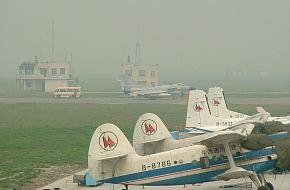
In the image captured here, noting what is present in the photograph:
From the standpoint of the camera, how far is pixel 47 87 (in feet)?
542

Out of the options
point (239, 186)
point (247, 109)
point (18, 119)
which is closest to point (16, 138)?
point (18, 119)

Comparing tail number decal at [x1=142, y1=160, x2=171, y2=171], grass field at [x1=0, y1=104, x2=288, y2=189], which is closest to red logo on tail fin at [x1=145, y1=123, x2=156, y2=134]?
tail number decal at [x1=142, y1=160, x2=171, y2=171]

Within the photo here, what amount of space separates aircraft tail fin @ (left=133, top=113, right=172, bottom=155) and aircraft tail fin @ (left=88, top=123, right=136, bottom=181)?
3527 millimetres

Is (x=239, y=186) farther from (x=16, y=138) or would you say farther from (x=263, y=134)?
(x=16, y=138)

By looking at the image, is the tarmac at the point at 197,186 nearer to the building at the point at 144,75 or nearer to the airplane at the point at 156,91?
the airplane at the point at 156,91

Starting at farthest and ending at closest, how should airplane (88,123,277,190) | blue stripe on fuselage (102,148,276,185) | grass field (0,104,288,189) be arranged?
1. grass field (0,104,288,189)
2. blue stripe on fuselage (102,148,276,185)
3. airplane (88,123,277,190)

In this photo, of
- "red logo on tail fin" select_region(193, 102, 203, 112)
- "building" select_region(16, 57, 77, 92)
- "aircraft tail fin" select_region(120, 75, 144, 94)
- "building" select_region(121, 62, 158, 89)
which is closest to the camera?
"red logo on tail fin" select_region(193, 102, 203, 112)

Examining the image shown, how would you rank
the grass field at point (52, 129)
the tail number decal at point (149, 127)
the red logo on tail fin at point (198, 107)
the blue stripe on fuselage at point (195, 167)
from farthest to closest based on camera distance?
the red logo on tail fin at point (198, 107), the grass field at point (52, 129), the tail number decal at point (149, 127), the blue stripe on fuselage at point (195, 167)

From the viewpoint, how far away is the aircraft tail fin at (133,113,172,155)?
36.0 metres

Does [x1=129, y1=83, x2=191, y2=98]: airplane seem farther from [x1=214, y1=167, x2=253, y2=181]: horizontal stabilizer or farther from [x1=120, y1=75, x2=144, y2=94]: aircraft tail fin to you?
[x1=214, y1=167, x2=253, y2=181]: horizontal stabilizer

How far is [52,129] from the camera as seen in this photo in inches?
2793

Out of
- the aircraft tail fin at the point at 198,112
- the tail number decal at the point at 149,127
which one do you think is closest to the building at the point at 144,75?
the aircraft tail fin at the point at 198,112

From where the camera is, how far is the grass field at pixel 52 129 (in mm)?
45375

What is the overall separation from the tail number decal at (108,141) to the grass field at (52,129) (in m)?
7.19
